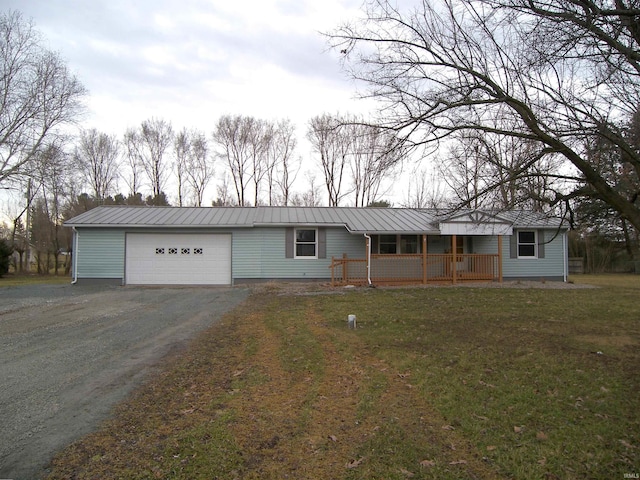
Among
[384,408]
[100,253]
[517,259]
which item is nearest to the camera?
[384,408]

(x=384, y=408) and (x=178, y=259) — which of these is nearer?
(x=384, y=408)

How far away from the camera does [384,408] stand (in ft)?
12.8

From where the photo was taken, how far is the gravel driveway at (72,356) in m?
3.32

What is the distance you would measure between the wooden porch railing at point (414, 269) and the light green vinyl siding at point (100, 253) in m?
8.46

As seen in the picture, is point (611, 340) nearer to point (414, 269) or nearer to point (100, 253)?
point (414, 269)

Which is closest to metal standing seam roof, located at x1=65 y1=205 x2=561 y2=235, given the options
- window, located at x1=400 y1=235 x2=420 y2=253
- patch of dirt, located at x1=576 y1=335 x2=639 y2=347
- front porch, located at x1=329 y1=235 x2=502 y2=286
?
window, located at x1=400 y1=235 x2=420 y2=253

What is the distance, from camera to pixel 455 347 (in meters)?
6.13

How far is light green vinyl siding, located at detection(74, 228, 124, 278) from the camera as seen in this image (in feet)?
53.1

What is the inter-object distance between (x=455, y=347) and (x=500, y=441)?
2.96 m

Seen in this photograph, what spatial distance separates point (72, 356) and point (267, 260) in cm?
1079

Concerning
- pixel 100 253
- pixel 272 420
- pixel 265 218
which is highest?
pixel 265 218

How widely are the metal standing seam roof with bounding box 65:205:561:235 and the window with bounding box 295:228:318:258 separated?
0.49m

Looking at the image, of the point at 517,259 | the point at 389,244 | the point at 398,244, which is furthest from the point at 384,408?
the point at 517,259

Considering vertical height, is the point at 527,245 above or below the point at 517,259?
above
